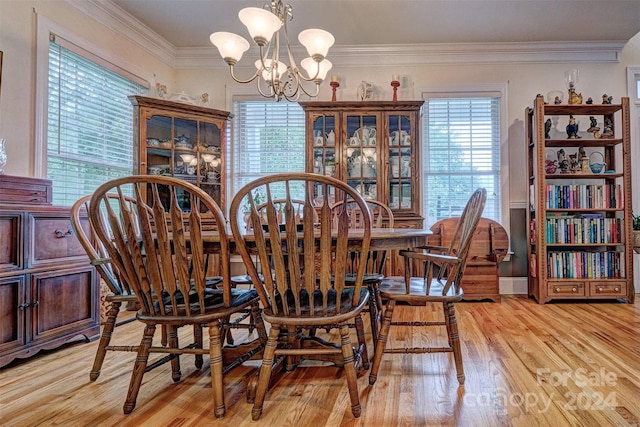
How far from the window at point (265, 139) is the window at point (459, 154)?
1398 millimetres

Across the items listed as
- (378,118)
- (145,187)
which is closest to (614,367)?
(378,118)

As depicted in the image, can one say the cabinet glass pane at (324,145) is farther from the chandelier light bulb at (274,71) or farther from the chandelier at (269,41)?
the chandelier light bulb at (274,71)

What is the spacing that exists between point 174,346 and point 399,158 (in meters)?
2.59

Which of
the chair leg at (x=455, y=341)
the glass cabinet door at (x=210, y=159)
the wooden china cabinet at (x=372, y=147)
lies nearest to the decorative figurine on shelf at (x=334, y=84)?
the wooden china cabinet at (x=372, y=147)

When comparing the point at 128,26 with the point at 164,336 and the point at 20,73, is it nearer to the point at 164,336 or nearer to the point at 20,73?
the point at 20,73

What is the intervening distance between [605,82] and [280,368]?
4297 millimetres

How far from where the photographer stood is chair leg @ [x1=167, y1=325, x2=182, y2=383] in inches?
64.2

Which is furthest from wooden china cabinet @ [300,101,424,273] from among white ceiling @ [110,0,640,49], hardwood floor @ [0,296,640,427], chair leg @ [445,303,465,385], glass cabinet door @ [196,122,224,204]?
chair leg @ [445,303,465,385]

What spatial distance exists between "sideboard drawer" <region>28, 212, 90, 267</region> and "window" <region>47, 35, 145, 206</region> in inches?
27.1

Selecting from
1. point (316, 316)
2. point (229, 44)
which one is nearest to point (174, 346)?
point (316, 316)

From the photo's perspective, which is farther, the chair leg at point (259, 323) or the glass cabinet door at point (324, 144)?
the glass cabinet door at point (324, 144)

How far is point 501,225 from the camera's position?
3.57m

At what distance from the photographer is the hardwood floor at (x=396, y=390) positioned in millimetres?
1345

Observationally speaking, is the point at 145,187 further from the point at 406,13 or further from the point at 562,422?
the point at 562,422
